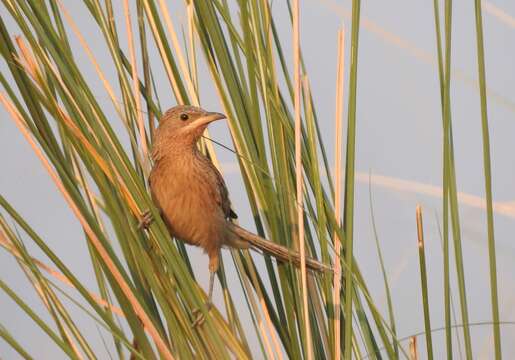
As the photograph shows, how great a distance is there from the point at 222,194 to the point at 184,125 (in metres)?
0.40

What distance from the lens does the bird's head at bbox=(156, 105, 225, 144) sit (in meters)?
3.55

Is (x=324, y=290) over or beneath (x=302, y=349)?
over

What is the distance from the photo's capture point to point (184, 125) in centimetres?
361

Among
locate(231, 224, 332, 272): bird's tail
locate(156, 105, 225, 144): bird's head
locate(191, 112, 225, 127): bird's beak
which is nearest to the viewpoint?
locate(231, 224, 332, 272): bird's tail

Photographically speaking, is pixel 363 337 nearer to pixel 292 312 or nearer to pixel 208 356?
pixel 292 312

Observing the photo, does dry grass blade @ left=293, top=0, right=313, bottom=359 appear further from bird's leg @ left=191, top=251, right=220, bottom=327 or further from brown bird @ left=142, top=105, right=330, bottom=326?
brown bird @ left=142, top=105, right=330, bottom=326

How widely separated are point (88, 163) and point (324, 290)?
2.62ft

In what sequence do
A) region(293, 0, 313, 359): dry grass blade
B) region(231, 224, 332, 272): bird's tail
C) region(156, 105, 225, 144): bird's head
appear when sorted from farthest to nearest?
region(156, 105, 225, 144): bird's head
region(231, 224, 332, 272): bird's tail
region(293, 0, 313, 359): dry grass blade

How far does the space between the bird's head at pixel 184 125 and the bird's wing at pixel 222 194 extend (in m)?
0.19

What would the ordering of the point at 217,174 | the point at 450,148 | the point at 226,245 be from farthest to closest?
the point at 217,174 < the point at 226,245 < the point at 450,148

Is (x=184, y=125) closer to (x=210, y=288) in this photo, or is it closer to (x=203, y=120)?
(x=203, y=120)

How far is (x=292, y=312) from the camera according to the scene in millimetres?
2361

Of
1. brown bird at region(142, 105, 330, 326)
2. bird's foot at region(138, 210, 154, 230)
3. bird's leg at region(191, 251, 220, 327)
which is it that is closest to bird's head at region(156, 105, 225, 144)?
brown bird at region(142, 105, 330, 326)

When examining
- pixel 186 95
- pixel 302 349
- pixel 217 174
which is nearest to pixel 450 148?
pixel 302 349
